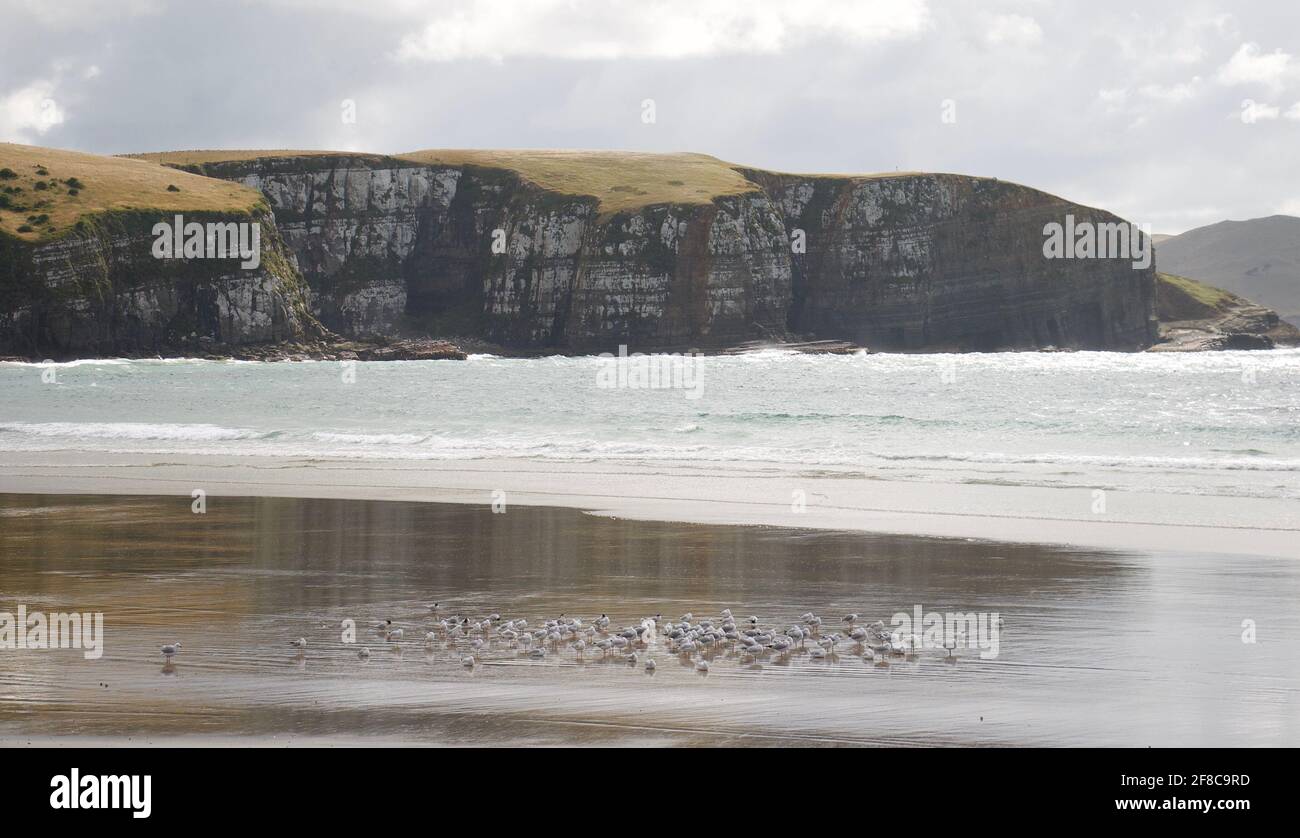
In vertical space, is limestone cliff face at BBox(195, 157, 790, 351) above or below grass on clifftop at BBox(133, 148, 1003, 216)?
below

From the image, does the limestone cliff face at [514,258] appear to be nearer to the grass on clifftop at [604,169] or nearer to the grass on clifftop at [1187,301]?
the grass on clifftop at [604,169]

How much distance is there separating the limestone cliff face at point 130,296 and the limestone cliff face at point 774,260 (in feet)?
115

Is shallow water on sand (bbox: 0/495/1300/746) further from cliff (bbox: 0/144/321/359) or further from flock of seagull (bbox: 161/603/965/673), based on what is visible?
cliff (bbox: 0/144/321/359)

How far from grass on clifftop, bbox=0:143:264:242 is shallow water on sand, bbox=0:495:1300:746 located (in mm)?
116515

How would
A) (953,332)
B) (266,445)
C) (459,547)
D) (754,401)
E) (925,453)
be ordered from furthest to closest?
(953,332) → (754,401) → (266,445) → (925,453) → (459,547)

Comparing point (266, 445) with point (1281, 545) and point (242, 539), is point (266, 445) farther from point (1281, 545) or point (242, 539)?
point (1281, 545)

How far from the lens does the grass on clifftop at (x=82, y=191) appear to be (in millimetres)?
118062

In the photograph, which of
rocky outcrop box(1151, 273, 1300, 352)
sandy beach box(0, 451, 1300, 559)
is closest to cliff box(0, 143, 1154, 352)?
rocky outcrop box(1151, 273, 1300, 352)

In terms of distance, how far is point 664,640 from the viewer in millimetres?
9492

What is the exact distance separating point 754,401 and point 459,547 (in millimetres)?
37153

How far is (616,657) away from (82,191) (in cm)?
13419

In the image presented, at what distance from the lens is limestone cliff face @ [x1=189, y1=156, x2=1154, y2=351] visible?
16462 cm

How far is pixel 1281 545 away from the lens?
1529cm
